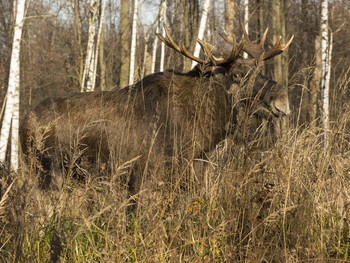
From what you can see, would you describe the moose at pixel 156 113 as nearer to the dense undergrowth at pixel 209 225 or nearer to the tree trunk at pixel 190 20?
the dense undergrowth at pixel 209 225

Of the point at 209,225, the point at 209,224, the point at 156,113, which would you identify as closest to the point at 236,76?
the point at 156,113

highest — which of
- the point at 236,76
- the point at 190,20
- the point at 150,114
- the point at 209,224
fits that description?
the point at 190,20

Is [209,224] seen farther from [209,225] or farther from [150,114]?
[150,114]

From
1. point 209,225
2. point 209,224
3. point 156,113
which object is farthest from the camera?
point 156,113

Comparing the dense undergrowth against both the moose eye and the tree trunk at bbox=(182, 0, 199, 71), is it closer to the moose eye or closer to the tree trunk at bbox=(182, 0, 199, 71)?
the moose eye

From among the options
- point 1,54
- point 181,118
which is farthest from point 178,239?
point 1,54

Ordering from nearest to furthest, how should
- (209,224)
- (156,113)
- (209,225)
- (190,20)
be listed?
1. (209,225)
2. (209,224)
3. (156,113)
4. (190,20)

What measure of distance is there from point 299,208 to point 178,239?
2.78 ft

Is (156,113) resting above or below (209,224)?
above

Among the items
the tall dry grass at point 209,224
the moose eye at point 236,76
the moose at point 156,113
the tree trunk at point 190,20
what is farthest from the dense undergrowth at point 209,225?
the tree trunk at point 190,20

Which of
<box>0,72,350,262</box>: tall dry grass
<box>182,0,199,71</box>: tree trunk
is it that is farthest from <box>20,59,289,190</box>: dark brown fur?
<box>182,0,199,71</box>: tree trunk

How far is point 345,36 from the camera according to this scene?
24125 millimetres

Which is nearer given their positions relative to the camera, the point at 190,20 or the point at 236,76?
the point at 236,76

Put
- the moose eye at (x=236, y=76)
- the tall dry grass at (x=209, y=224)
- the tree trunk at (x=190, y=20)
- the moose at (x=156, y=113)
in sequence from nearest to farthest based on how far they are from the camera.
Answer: the tall dry grass at (x=209, y=224)
the moose at (x=156, y=113)
the moose eye at (x=236, y=76)
the tree trunk at (x=190, y=20)
